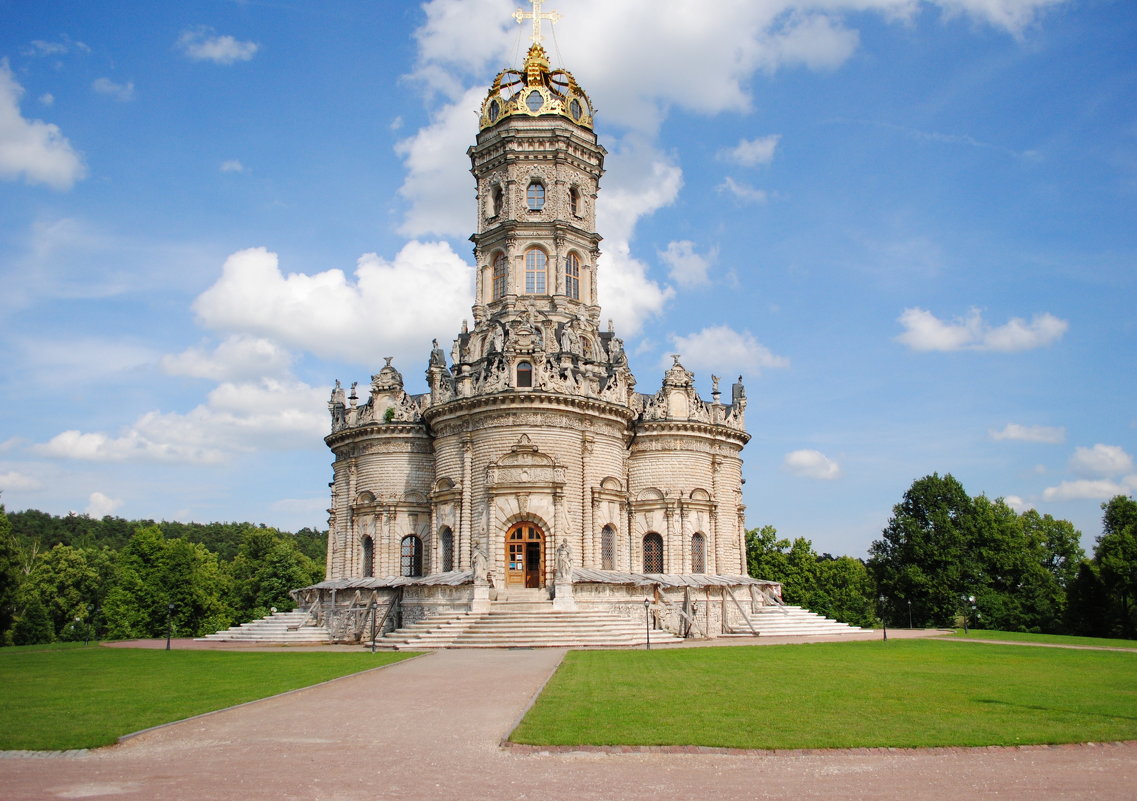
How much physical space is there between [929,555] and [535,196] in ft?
116

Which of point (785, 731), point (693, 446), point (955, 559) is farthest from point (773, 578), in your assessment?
point (785, 731)

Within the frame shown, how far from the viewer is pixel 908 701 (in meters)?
16.6

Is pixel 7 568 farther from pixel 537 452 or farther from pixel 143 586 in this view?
pixel 537 452

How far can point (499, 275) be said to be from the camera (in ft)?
172

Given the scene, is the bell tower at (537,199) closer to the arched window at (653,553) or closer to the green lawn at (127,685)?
the arched window at (653,553)

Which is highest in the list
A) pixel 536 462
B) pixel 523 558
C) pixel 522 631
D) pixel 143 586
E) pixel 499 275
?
pixel 499 275

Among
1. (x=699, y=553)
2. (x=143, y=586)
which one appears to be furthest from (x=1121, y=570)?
(x=143, y=586)

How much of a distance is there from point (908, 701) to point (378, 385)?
125ft

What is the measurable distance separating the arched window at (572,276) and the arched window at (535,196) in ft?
11.4

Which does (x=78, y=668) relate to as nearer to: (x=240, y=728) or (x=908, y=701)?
(x=240, y=728)

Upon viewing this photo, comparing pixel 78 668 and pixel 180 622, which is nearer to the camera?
pixel 78 668

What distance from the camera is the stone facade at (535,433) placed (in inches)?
1633

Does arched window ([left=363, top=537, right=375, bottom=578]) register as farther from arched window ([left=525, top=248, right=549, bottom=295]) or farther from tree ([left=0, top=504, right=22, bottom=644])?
tree ([left=0, top=504, right=22, bottom=644])

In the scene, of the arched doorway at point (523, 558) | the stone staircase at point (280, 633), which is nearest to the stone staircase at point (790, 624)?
the arched doorway at point (523, 558)
